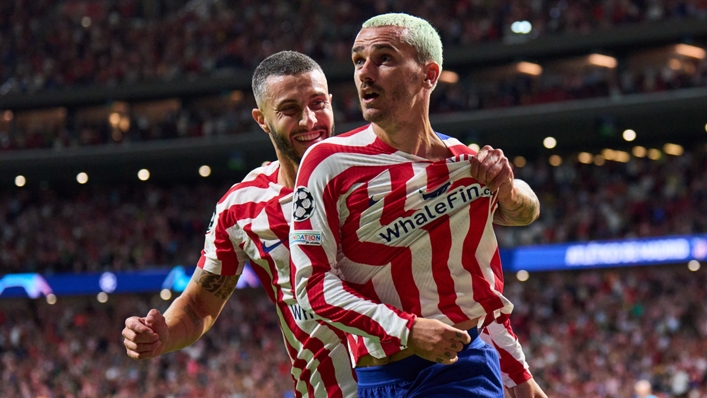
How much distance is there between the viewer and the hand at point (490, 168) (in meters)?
2.83

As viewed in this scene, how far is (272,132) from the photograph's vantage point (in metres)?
3.84

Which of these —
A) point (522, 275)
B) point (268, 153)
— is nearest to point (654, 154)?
point (522, 275)

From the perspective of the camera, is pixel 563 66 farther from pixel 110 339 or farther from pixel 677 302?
pixel 110 339

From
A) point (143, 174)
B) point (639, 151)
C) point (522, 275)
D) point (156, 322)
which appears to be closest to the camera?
point (156, 322)

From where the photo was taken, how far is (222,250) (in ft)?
12.9

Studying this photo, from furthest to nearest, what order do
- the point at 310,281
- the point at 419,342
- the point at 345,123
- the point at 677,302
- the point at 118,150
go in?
the point at 118,150 < the point at 345,123 < the point at 677,302 < the point at 310,281 < the point at 419,342

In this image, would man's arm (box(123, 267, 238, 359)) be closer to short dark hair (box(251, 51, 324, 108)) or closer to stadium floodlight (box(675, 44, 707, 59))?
short dark hair (box(251, 51, 324, 108))

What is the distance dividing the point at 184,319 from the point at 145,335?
426 mm

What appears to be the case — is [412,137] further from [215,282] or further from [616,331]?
[616,331]

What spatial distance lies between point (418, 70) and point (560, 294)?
63.7 ft

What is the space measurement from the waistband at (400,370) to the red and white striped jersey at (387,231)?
0.06 metres

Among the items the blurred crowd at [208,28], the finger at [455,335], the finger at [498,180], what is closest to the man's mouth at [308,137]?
→ the finger at [498,180]

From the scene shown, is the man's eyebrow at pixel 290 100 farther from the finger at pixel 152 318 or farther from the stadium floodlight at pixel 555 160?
the stadium floodlight at pixel 555 160

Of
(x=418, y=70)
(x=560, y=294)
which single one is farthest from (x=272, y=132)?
(x=560, y=294)
